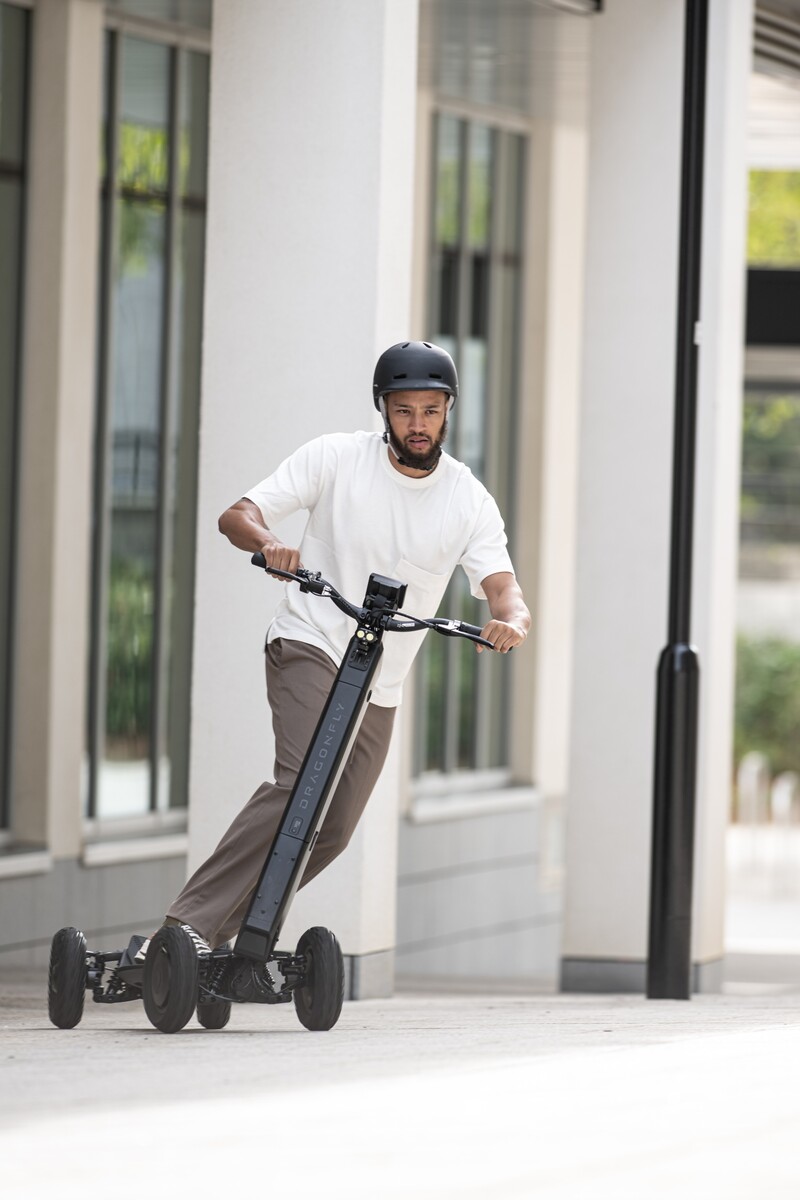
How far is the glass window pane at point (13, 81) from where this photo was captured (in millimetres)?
10086

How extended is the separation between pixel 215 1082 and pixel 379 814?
10.3 ft

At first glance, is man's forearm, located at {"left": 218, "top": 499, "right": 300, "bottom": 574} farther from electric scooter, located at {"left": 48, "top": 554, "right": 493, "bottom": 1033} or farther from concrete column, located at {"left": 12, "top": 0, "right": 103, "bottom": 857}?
concrete column, located at {"left": 12, "top": 0, "right": 103, "bottom": 857}

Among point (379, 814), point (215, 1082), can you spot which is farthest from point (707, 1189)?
point (379, 814)

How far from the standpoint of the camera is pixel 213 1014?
5633mm

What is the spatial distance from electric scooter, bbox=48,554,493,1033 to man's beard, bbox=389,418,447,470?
39cm

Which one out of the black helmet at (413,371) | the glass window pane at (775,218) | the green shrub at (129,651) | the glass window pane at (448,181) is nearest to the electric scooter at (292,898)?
the black helmet at (413,371)

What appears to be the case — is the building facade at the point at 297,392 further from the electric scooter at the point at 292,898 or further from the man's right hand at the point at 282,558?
the man's right hand at the point at 282,558

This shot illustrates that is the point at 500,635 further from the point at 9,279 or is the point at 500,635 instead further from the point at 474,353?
the point at 474,353

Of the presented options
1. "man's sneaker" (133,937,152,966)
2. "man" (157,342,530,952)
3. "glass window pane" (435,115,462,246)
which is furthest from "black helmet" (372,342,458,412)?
"glass window pane" (435,115,462,246)

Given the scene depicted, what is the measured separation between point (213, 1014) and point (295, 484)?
143cm

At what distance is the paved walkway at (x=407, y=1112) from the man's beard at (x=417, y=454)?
1477mm

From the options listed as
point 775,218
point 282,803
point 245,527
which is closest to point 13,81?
point 245,527

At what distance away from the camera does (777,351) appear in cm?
1252

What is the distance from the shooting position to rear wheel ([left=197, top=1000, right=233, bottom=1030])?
5590mm
